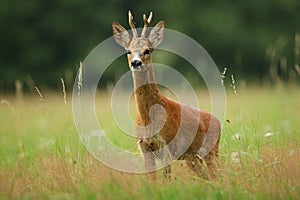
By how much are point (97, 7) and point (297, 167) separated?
1964 cm

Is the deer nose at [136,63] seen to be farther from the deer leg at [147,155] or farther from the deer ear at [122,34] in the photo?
the deer leg at [147,155]

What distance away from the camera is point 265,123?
9.18m

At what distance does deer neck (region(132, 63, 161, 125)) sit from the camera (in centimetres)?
607

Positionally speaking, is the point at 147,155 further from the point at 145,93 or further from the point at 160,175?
the point at 145,93

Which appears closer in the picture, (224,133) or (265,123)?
(224,133)

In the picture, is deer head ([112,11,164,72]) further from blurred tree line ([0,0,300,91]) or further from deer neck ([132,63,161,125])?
→ blurred tree line ([0,0,300,91])

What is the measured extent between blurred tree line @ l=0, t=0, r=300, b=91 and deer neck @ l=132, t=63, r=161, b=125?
16.5 m

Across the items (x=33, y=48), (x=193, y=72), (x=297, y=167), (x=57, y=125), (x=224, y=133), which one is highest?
(x=33, y=48)

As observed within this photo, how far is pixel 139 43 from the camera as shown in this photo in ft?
20.6

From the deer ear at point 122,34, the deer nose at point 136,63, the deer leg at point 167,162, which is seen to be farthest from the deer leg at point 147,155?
the deer ear at point 122,34

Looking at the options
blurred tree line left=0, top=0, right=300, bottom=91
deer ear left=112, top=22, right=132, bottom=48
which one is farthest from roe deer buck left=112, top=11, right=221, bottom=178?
blurred tree line left=0, top=0, right=300, bottom=91

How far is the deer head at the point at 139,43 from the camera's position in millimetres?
6137

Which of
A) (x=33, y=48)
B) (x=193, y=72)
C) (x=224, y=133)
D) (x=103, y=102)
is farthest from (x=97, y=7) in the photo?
(x=224, y=133)

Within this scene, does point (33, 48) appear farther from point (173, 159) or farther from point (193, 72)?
point (173, 159)
